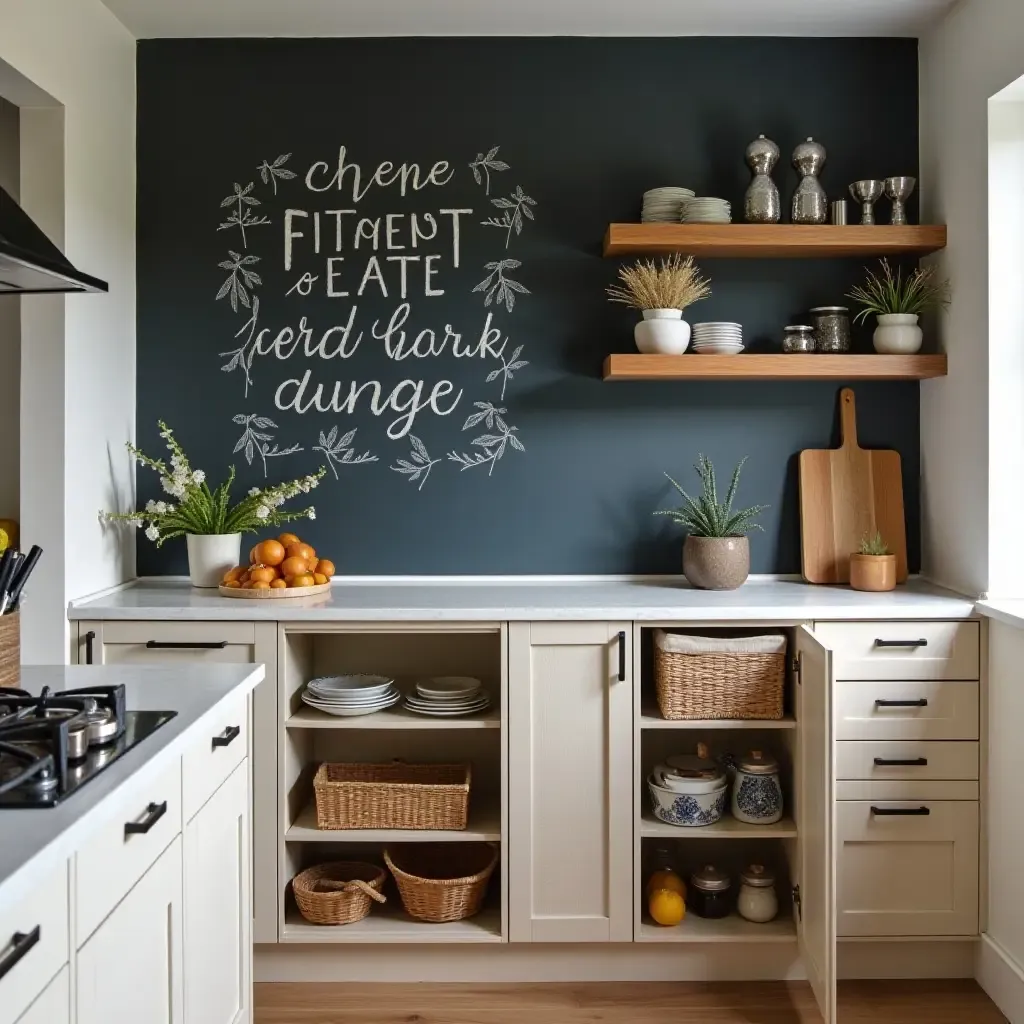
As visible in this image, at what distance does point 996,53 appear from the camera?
2.66m

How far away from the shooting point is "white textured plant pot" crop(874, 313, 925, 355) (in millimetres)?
2984

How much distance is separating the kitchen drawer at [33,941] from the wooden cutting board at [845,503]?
2416mm

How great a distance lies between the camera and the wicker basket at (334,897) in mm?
2721

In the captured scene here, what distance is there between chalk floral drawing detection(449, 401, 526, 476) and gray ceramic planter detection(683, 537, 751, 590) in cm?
63

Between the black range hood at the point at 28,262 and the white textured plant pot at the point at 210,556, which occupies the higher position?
the black range hood at the point at 28,262

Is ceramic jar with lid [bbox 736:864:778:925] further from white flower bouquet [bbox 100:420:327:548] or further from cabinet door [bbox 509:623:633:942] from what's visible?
white flower bouquet [bbox 100:420:327:548]

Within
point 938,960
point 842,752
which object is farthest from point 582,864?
point 938,960

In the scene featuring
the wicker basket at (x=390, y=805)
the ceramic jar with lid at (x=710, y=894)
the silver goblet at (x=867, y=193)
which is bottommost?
the ceramic jar with lid at (x=710, y=894)

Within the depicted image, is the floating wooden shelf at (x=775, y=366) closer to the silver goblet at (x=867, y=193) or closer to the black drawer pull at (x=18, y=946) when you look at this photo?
the silver goblet at (x=867, y=193)

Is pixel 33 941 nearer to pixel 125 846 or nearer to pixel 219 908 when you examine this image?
pixel 125 846

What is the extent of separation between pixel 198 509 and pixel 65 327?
0.63 meters

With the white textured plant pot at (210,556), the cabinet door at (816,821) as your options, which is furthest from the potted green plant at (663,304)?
the white textured plant pot at (210,556)

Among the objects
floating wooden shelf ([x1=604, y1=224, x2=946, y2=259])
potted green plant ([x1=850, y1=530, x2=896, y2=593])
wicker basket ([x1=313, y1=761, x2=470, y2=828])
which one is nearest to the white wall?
wicker basket ([x1=313, y1=761, x2=470, y2=828])

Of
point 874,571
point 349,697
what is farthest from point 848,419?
point 349,697
